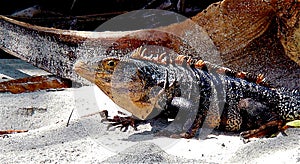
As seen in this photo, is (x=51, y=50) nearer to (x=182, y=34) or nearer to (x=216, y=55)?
(x=182, y=34)

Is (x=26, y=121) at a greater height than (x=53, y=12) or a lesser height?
lesser

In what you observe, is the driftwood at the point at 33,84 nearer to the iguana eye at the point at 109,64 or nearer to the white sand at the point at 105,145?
the white sand at the point at 105,145

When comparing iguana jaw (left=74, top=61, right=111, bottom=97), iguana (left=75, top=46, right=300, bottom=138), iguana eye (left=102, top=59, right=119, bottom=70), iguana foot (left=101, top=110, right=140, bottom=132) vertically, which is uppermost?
iguana eye (left=102, top=59, right=119, bottom=70)

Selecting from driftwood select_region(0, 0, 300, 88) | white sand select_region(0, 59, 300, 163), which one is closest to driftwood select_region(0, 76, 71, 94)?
driftwood select_region(0, 0, 300, 88)

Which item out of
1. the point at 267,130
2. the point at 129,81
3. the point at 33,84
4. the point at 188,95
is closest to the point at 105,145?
the point at 129,81

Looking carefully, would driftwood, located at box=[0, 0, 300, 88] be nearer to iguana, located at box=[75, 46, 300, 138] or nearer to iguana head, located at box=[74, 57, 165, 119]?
iguana, located at box=[75, 46, 300, 138]

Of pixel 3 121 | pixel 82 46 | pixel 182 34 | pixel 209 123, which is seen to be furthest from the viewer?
pixel 82 46

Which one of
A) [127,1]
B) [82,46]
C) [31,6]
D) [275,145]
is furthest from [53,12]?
[275,145]
